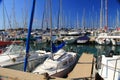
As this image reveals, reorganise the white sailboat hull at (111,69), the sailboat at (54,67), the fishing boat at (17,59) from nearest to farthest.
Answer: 1. the white sailboat hull at (111,69)
2. the sailboat at (54,67)
3. the fishing boat at (17,59)

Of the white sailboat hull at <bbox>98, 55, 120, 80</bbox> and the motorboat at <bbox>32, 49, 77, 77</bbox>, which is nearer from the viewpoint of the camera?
the white sailboat hull at <bbox>98, 55, 120, 80</bbox>

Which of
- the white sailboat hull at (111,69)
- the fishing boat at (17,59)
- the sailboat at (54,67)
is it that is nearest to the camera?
the white sailboat hull at (111,69)

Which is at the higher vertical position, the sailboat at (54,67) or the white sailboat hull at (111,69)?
the white sailboat hull at (111,69)

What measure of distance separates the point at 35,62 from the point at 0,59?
8.08 ft

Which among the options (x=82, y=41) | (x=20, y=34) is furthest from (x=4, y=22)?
(x=82, y=41)

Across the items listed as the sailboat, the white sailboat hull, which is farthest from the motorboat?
the white sailboat hull

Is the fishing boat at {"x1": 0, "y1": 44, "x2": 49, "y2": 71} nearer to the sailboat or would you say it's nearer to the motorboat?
the sailboat

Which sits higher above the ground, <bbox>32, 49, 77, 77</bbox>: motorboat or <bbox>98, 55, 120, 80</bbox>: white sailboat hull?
<bbox>98, 55, 120, 80</bbox>: white sailboat hull

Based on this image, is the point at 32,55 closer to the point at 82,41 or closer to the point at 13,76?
the point at 13,76

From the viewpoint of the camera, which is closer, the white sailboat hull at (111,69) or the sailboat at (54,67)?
the white sailboat hull at (111,69)

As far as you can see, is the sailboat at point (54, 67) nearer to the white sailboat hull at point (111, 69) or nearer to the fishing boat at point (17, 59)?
the fishing boat at point (17, 59)

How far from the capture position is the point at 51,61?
13.4 metres

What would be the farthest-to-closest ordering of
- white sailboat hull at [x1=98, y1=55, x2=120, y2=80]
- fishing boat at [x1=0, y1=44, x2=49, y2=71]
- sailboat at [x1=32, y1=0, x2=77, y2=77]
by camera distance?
fishing boat at [x1=0, y1=44, x2=49, y2=71], sailboat at [x1=32, y1=0, x2=77, y2=77], white sailboat hull at [x1=98, y1=55, x2=120, y2=80]

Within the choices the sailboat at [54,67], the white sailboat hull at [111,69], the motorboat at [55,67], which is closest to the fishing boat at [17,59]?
the sailboat at [54,67]
